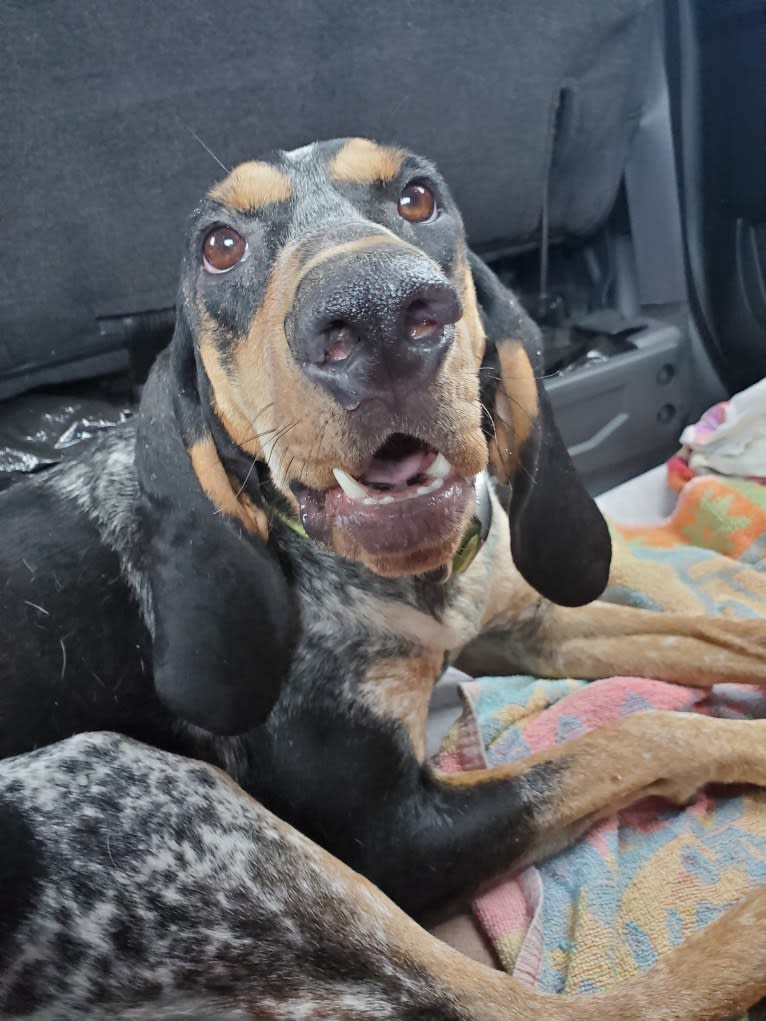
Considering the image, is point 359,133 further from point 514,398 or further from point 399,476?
point 399,476

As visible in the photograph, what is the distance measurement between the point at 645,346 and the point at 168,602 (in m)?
2.55

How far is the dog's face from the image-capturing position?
4.06 feet

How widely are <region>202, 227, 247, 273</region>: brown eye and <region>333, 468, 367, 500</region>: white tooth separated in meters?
0.62

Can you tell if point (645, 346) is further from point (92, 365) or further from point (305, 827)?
point (305, 827)

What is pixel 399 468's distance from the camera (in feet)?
4.69

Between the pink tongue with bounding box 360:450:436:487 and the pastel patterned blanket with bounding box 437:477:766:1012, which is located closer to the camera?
the pink tongue with bounding box 360:450:436:487

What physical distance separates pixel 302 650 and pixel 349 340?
0.93m

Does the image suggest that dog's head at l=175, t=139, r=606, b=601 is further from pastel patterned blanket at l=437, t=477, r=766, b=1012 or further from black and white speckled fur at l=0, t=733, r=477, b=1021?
black and white speckled fur at l=0, t=733, r=477, b=1021

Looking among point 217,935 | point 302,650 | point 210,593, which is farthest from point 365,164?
point 217,935

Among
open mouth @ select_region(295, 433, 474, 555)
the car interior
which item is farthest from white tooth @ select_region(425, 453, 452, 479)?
the car interior

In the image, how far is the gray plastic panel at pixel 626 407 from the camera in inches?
136

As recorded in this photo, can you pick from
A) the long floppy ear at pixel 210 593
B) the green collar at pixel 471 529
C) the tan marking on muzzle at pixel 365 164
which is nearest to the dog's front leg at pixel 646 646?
the green collar at pixel 471 529

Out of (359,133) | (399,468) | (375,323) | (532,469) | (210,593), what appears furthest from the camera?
(359,133)

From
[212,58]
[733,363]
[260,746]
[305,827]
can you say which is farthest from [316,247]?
[733,363]
